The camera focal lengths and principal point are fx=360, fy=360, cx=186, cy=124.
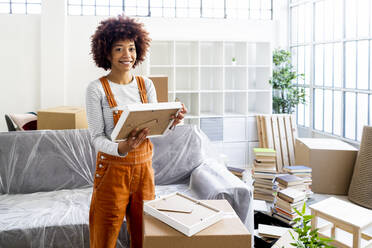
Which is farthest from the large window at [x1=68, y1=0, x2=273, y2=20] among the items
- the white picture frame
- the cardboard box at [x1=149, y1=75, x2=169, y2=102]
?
the white picture frame

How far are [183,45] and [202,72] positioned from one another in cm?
50

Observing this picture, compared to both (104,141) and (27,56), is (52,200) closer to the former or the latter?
(104,141)

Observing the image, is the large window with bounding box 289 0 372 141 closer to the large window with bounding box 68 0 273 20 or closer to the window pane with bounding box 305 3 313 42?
the window pane with bounding box 305 3 313 42

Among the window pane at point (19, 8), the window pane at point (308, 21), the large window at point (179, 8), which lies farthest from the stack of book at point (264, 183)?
the window pane at point (19, 8)

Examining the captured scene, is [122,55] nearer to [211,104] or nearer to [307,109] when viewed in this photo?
[211,104]

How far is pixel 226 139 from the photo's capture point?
16.8ft

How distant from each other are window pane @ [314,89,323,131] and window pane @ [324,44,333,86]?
21 centimetres

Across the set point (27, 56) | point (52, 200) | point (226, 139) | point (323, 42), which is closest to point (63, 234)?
point (52, 200)

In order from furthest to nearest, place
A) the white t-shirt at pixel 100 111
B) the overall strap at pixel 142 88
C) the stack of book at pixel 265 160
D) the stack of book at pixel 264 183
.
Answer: the stack of book at pixel 265 160
the stack of book at pixel 264 183
the overall strap at pixel 142 88
the white t-shirt at pixel 100 111

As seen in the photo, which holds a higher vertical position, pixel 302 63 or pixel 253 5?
pixel 253 5

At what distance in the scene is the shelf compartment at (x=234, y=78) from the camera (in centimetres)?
539

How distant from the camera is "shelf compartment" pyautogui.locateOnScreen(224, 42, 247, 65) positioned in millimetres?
5246

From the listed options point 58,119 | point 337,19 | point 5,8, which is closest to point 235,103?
point 337,19

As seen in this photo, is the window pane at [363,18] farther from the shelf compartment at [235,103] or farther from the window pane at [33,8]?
the window pane at [33,8]
